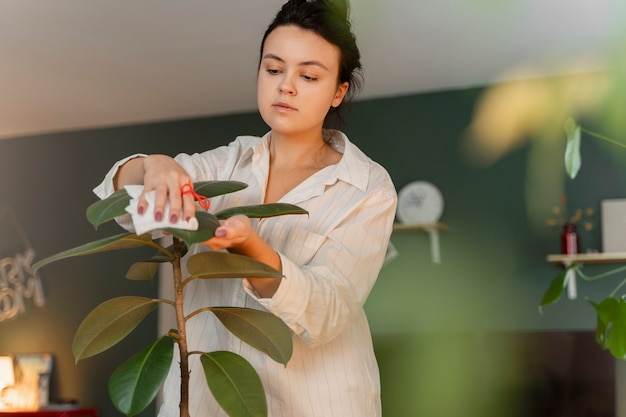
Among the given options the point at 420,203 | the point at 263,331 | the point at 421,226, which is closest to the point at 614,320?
the point at 263,331

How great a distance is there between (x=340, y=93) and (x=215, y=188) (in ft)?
1.26

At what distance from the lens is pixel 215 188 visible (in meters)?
1.14

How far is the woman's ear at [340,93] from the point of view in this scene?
1416 millimetres

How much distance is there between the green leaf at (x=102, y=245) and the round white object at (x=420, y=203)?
4545 mm

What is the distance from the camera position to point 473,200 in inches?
217

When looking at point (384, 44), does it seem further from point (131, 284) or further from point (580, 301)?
point (131, 284)

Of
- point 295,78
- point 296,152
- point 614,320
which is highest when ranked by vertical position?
point 295,78

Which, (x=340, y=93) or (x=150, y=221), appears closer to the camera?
(x=150, y=221)

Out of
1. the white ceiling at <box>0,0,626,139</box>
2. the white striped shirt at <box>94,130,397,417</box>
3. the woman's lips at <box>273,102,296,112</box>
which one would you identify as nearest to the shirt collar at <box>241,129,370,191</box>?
the white striped shirt at <box>94,130,397,417</box>

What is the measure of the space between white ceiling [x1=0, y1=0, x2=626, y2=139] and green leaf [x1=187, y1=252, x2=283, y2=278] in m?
2.87

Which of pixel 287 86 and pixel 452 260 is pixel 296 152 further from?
pixel 452 260

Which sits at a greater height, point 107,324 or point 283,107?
point 283,107

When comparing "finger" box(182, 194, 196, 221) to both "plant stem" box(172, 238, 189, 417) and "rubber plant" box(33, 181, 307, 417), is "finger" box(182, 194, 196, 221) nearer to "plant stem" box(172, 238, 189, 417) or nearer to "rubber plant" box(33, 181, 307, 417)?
"rubber plant" box(33, 181, 307, 417)

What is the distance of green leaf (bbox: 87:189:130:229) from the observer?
1.02m
